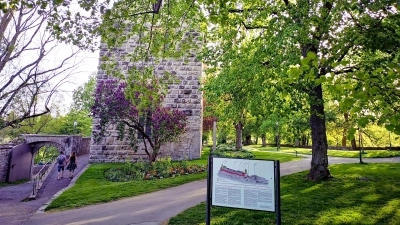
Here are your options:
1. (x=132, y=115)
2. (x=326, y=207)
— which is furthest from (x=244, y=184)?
(x=132, y=115)

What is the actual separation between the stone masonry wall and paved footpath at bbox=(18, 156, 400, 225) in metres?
7.07

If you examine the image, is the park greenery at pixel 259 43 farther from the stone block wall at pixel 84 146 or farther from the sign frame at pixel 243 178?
the stone block wall at pixel 84 146

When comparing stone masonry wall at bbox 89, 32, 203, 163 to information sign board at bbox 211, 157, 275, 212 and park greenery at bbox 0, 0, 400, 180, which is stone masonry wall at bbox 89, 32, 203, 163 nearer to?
park greenery at bbox 0, 0, 400, 180

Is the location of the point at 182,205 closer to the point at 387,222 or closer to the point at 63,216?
the point at 63,216

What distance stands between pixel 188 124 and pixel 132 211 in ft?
31.0

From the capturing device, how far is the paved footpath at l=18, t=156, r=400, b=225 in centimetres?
628

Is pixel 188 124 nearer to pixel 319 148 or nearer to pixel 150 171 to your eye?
pixel 150 171

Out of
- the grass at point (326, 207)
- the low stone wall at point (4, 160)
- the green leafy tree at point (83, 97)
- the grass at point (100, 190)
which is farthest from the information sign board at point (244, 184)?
the green leafy tree at point (83, 97)

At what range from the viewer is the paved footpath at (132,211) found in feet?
20.6

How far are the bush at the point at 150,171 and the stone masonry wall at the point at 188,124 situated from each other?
2.29 metres

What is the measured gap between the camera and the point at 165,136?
1391 centimetres

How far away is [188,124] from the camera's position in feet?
53.0

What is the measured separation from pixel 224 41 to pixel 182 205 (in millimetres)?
6173

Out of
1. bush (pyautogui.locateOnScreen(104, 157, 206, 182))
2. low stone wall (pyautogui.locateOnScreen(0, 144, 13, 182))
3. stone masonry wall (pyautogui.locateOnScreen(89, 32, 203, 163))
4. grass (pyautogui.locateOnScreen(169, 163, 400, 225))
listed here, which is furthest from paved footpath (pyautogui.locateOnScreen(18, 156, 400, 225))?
low stone wall (pyautogui.locateOnScreen(0, 144, 13, 182))
